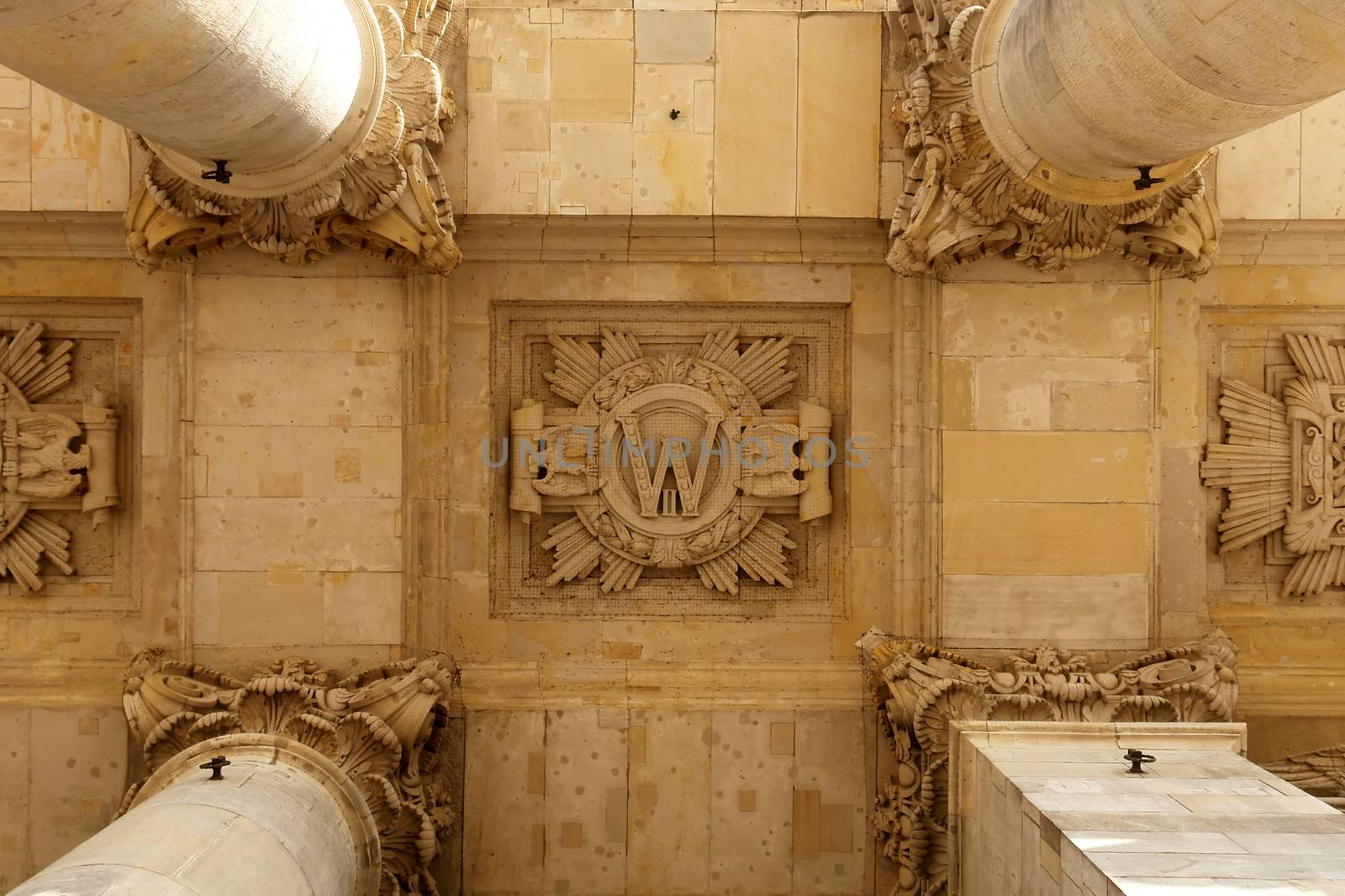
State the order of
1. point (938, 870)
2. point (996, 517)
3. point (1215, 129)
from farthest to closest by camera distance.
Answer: point (996, 517) < point (938, 870) < point (1215, 129)

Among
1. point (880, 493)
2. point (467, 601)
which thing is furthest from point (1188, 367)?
point (467, 601)

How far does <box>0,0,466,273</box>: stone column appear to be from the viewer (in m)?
4.08

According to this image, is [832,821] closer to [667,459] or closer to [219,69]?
[667,459]

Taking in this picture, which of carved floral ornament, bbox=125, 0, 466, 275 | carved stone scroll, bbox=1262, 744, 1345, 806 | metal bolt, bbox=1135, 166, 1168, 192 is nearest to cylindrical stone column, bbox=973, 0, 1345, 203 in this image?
metal bolt, bbox=1135, 166, 1168, 192

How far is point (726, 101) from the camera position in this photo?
744 cm

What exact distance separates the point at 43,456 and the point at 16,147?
223 cm

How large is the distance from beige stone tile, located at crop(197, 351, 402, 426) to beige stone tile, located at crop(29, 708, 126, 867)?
2373 mm

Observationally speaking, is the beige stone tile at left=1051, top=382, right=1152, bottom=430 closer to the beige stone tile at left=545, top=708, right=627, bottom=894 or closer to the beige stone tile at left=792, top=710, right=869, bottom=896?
the beige stone tile at left=792, top=710, right=869, bottom=896

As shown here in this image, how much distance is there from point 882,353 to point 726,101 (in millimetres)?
2198

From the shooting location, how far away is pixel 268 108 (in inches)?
203

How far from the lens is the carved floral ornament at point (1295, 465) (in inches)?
299

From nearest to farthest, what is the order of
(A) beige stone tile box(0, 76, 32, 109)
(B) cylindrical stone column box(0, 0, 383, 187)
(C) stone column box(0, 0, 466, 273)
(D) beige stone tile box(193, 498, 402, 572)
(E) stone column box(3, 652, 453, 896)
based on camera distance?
(B) cylindrical stone column box(0, 0, 383, 187)
(C) stone column box(0, 0, 466, 273)
(E) stone column box(3, 652, 453, 896)
(A) beige stone tile box(0, 76, 32, 109)
(D) beige stone tile box(193, 498, 402, 572)

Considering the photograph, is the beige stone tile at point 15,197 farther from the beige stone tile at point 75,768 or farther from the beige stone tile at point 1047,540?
the beige stone tile at point 1047,540

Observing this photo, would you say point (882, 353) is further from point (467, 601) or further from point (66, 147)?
point (66, 147)
